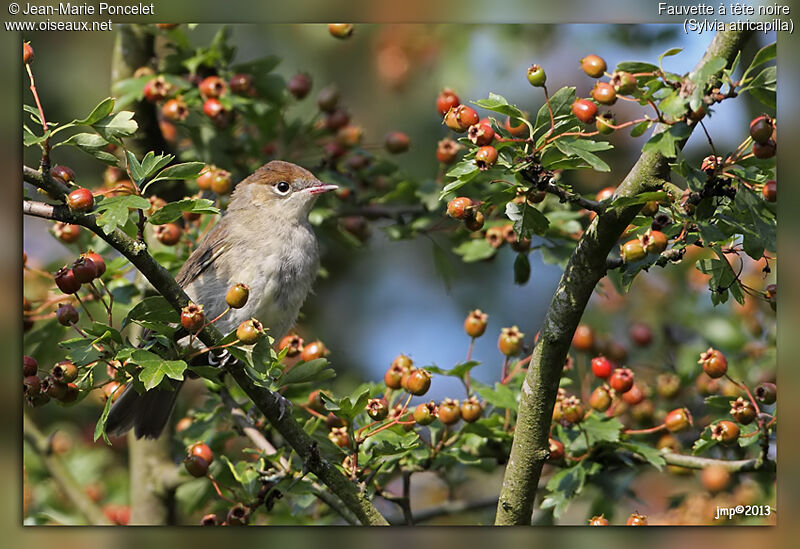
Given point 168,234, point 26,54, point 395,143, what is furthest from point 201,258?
point 26,54

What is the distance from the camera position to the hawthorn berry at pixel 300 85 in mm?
5098

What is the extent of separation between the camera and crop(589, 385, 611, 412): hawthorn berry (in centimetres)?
399

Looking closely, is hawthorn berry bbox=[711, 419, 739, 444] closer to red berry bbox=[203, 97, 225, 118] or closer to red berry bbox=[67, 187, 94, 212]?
red berry bbox=[67, 187, 94, 212]

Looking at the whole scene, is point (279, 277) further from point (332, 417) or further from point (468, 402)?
point (468, 402)

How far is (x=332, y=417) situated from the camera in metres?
3.86

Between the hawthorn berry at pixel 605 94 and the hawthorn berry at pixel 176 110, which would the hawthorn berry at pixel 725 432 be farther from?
the hawthorn berry at pixel 176 110

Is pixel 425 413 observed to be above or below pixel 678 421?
below

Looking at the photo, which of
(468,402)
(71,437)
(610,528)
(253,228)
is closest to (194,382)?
(71,437)

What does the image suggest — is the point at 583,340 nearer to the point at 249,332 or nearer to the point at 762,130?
the point at 762,130

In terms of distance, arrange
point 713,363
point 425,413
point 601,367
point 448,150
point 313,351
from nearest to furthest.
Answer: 1. point 425,413
2. point 713,363
3. point 313,351
4. point 601,367
5. point 448,150

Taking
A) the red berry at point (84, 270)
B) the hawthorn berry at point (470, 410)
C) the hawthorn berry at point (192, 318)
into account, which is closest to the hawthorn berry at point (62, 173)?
the red berry at point (84, 270)

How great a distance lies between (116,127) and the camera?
2900 millimetres

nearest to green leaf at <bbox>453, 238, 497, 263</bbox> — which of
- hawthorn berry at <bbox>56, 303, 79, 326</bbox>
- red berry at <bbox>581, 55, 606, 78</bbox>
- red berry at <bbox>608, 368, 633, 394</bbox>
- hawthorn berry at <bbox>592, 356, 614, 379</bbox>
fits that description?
hawthorn berry at <bbox>592, 356, 614, 379</bbox>

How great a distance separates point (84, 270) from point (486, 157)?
56.6 inches
